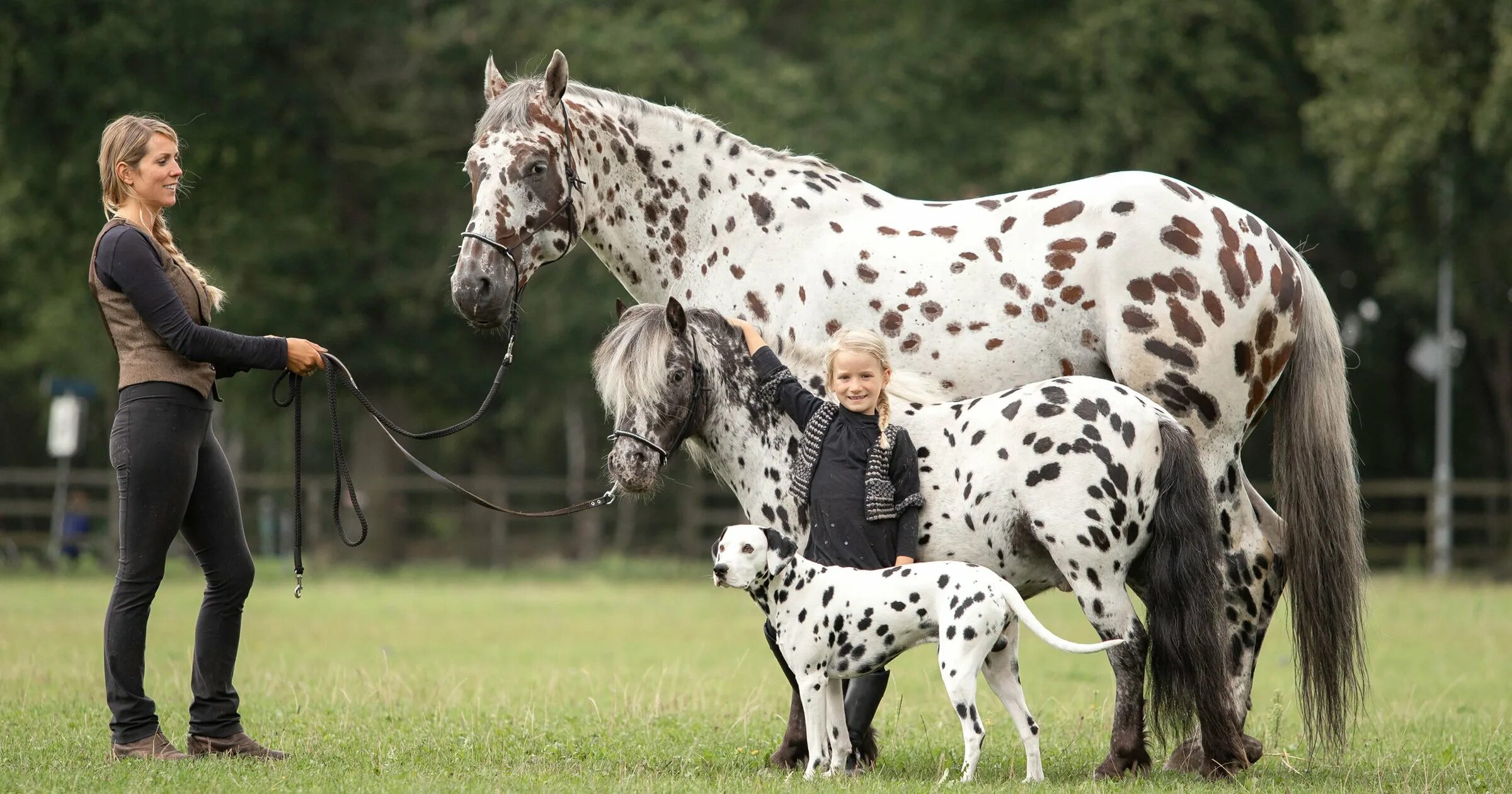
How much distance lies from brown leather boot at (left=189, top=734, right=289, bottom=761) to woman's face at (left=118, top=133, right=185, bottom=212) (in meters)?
2.09

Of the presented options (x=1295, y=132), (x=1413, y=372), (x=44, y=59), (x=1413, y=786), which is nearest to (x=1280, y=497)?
(x=1413, y=786)

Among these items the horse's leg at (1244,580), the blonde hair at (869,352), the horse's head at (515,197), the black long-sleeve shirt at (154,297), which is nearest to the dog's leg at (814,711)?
the blonde hair at (869,352)

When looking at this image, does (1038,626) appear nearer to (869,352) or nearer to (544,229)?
(869,352)

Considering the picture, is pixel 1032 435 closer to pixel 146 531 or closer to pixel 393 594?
pixel 146 531

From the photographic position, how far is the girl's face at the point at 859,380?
5.86m

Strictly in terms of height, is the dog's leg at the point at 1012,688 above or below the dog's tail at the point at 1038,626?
below

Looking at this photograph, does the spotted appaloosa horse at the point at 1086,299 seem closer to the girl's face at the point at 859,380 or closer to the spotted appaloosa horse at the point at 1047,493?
the spotted appaloosa horse at the point at 1047,493

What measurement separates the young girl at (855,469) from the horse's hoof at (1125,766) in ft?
2.90

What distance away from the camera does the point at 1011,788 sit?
17.3 feet

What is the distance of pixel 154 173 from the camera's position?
5895 mm

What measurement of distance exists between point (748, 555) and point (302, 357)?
1.91 metres

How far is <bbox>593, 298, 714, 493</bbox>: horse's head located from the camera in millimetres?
5965

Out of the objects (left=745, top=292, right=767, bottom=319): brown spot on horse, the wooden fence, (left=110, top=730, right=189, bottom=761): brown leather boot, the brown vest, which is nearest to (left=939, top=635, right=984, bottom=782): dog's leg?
(left=745, top=292, right=767, bottom=319): brown spot on horse

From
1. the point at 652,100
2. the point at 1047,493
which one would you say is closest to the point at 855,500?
the point at 1047,493
